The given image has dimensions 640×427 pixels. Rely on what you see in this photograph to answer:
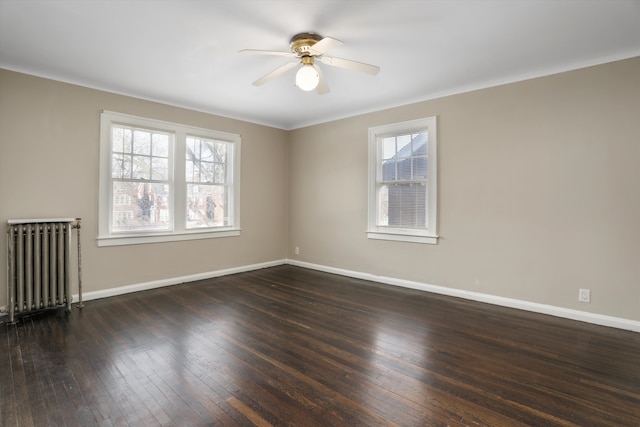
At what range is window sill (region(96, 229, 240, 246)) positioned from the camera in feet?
13.2

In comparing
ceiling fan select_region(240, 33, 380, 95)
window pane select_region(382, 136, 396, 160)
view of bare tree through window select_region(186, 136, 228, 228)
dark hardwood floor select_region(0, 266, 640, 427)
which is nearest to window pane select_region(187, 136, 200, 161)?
view of bare tree through window select_region(186, 136, 228, 228)

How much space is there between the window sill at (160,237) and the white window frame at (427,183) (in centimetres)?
229

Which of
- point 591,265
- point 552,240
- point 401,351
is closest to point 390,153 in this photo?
point 552,240

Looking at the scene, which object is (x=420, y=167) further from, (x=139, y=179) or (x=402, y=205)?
(x=139, y=179)

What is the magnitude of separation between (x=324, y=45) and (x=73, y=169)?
128 inches

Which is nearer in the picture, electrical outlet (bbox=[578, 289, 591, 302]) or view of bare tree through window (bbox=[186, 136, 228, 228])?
electrical outlet (bbox=[578, 289, 591, 302])

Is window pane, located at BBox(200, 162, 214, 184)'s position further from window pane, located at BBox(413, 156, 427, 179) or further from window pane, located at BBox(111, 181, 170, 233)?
window pane, located at BBox(413, 156, 427, 179)

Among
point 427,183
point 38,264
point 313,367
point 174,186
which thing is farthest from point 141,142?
point 427,183

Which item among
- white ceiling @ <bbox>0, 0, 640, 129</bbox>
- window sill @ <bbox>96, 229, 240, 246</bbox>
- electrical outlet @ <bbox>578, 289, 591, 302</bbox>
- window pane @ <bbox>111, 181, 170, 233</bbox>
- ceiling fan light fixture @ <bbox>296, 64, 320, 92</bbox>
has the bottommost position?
electrical outlet @ <bbox>578, 289, 591, 302</bbox>

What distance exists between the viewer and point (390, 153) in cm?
476

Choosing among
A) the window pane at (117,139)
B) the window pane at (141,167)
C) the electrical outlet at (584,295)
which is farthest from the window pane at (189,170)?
the electrical outlet at (584,295)

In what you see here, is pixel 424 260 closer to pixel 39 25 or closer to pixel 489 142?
pixel 489 142

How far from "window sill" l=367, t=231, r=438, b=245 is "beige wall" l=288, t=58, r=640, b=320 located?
7 cm

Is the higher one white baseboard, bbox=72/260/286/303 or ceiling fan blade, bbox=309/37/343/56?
ceiling fan blade, bbox=309/37/343/56
